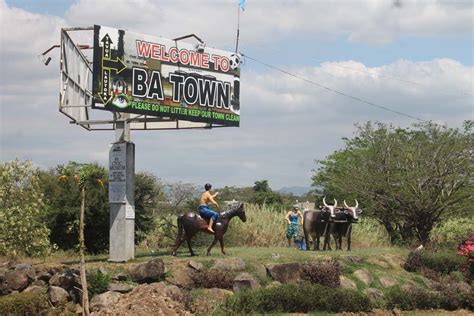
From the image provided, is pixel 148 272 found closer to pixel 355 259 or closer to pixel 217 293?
pixel 217 293

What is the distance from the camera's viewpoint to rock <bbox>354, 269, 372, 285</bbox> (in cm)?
2238

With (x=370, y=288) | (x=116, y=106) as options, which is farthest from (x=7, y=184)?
(x=370, y=288)

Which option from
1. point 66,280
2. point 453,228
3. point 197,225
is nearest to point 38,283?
point 66,280

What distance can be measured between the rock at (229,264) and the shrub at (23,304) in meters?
5.26

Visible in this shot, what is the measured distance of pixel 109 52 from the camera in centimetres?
2136

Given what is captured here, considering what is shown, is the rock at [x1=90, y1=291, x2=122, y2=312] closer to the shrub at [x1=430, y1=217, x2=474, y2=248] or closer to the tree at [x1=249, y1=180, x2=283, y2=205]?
the shrub at [x1=430, y1=217, x2=474, y2=248]

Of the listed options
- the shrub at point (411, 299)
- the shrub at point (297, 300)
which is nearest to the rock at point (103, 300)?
the shrub at point (297, 300)

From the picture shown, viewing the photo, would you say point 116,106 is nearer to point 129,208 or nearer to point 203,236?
point 129,208

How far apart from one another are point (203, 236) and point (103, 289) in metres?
9.70

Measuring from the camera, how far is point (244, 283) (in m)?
19.8

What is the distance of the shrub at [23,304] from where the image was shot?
16.8 metres

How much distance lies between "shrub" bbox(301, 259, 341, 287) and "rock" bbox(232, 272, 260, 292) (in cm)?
182

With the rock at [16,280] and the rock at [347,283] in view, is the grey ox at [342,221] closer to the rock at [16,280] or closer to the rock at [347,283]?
the rock at [347,283]

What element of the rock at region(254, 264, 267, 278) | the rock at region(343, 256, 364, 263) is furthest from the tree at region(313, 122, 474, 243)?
the rock at region(254, 264, 267, 278)
